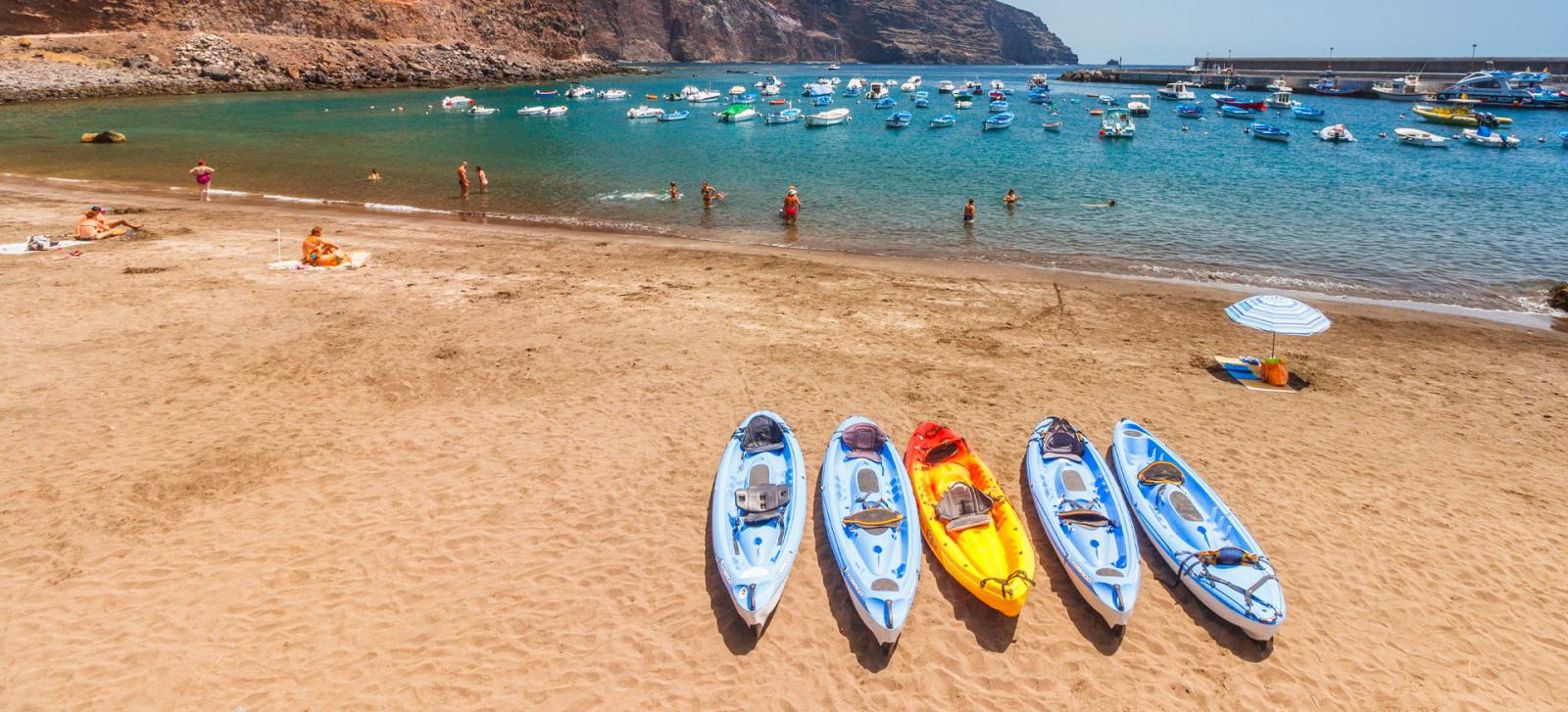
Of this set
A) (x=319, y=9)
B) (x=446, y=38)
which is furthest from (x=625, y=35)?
(x=319, y=9)

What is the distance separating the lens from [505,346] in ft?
45.3

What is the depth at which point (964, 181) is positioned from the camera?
35.3 m

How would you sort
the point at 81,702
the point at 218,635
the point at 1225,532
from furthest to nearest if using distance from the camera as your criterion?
1. the point at 1225,532
2. the point at 218,635
3. the point at 81,702

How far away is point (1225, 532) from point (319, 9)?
4659 inches

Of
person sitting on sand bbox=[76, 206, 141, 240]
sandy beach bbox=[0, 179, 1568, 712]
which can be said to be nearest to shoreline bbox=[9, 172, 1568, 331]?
sandy beach bbox=[0, 179, 1568, 712]

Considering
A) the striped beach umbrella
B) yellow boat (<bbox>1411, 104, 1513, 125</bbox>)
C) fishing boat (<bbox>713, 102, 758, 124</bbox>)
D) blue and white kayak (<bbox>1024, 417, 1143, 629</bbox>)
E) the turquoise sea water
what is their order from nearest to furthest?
1. blue and white kayak (<bbox>1024, 417, 1143, 629</bbox>)
2. the striped beach umbrella
3. the turquoise sea water
4. yellow boat (<bbox>1411, 104, 1513, 125</bbox>)
5. fishing boat (<bbox>713, 102, 758, 124</bbox>)

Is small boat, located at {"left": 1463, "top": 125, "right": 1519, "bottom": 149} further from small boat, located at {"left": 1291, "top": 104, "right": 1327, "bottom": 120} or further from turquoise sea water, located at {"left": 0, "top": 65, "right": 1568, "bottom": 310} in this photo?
small boat, located at {"left": 1291, "top": 104, "right": 1327, "bottom": 120}

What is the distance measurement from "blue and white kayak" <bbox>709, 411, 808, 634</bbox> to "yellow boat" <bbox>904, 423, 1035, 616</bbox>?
66.2 inches

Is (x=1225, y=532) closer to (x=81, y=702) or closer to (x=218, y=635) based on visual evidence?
(x=218, y=635)

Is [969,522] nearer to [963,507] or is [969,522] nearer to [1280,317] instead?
[963,507]

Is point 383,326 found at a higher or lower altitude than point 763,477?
higher

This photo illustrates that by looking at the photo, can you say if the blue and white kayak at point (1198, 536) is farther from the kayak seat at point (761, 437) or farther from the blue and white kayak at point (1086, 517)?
the kayak seat at point (761, 437)

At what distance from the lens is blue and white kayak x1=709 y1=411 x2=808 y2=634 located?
7.52m

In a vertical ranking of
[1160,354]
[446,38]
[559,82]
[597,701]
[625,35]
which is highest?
[625,35]
